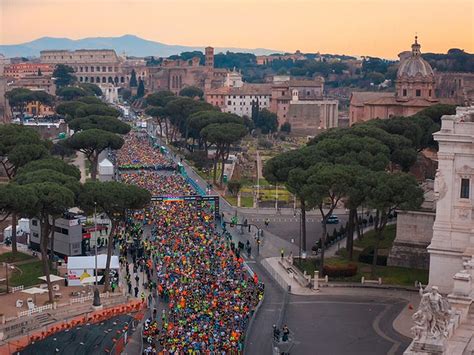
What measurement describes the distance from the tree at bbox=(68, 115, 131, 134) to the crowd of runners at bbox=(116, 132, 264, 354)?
1063 inches

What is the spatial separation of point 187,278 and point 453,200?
12468 mm

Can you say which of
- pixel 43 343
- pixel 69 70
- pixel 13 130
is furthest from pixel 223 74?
pixel 43 343

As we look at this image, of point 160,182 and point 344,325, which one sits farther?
point 160,182

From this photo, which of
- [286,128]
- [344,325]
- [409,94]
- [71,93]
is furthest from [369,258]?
[71,93]

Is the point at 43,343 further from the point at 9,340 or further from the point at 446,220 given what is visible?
the point at 446,220

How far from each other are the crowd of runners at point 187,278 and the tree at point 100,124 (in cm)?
2701

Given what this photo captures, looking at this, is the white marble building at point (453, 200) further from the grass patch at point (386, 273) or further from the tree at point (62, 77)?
the tree at point (62, 77)

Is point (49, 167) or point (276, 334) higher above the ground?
point (49, 167)

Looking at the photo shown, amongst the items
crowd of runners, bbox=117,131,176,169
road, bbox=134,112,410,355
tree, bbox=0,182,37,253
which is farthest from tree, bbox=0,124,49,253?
crowd of runners, bbox=117,131,176,169

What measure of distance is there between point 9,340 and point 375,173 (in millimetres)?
20517

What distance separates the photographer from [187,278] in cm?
4019

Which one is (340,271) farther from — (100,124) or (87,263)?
(100,124)

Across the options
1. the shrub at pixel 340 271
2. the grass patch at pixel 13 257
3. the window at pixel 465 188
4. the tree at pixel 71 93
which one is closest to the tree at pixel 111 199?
the grass patch at pixel 13 257

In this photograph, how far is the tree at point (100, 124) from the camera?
3292 inches
